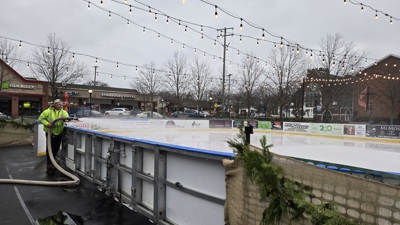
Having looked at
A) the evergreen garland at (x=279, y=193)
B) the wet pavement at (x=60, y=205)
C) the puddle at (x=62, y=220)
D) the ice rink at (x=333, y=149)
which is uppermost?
the evergreen garland at (x=279, y=193)

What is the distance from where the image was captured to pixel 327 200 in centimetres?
177

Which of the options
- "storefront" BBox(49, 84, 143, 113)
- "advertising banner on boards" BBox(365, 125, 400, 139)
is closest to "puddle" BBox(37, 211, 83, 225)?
"advertising banner on boards" BBox(365, 125, 400, 139)

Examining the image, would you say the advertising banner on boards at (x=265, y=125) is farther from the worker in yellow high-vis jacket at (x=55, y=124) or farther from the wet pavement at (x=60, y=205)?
the wet pavement at (x=60, y=205)

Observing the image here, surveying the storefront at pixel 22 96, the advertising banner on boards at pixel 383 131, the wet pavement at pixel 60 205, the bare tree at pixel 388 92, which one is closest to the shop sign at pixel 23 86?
the storefront at pixel 22 96

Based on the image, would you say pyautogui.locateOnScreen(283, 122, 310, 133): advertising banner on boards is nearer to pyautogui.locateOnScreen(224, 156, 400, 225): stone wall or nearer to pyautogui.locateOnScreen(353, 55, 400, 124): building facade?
pyautogui.locateOnScreen(224, 156, 400, 225): stone wall

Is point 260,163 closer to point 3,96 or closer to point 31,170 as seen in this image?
point 31,170

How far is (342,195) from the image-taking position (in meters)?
1.71

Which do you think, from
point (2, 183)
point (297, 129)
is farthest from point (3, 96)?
point (2, 183)

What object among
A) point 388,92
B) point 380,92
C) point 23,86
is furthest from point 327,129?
point 23,86

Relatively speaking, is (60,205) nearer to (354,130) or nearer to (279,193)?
(279,193)

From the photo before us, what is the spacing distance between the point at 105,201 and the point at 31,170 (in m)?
3.27

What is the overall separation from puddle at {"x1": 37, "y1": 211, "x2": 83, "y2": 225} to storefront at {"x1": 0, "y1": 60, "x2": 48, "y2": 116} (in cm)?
3539

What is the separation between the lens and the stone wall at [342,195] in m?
1.55

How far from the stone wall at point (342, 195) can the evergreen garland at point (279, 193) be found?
6 centimetres
